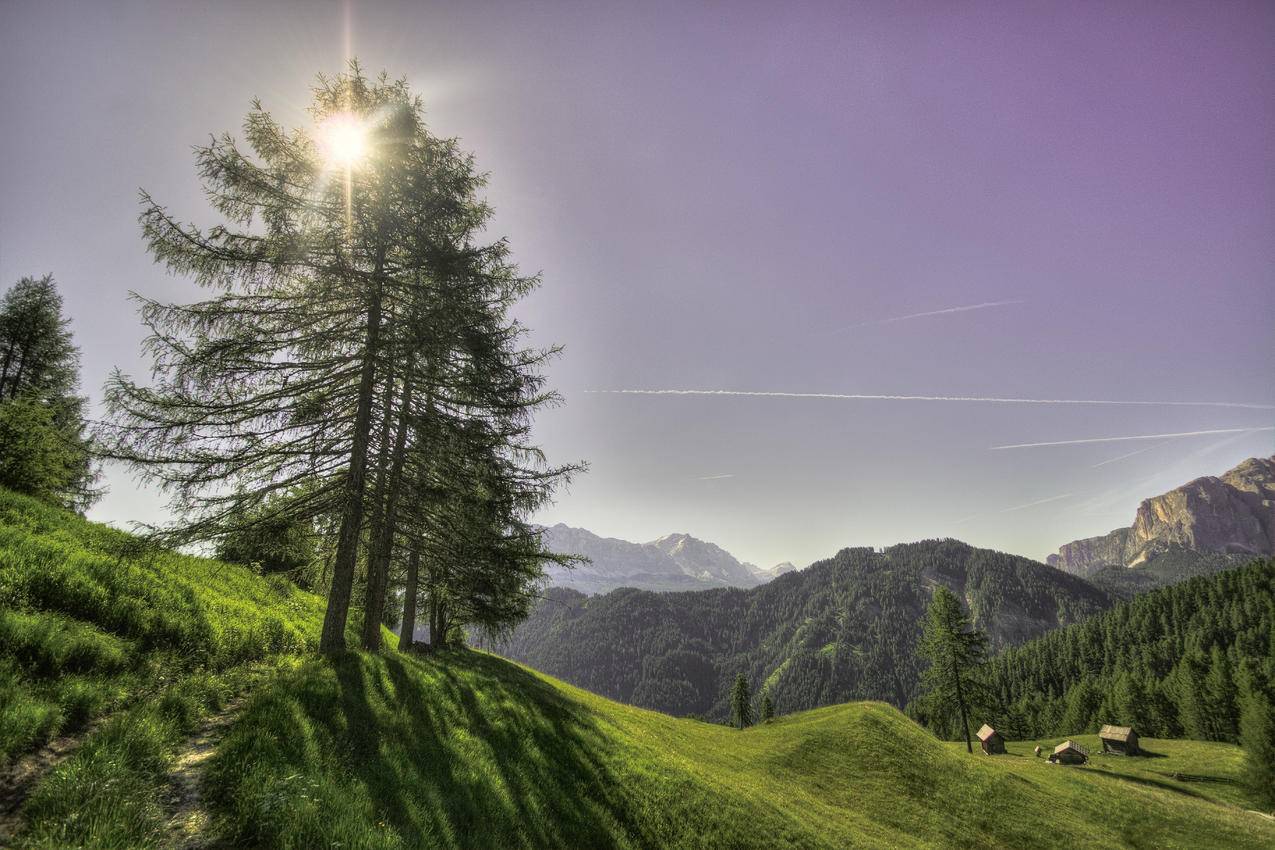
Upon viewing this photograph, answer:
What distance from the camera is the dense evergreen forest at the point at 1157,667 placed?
77438 millimetres

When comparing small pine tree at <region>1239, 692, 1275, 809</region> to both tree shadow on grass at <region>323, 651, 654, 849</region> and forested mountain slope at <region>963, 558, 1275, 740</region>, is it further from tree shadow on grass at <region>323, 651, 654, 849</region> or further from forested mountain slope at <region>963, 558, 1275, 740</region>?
tree shadow on grass at <region>323, 651, 654, 849</region>

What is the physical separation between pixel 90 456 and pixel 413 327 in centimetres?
783

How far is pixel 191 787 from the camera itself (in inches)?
213

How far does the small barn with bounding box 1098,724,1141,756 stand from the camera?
6000 cm

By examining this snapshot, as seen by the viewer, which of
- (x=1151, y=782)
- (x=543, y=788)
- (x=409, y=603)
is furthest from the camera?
(x=1151, y=782)

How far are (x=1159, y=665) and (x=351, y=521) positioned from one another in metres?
201

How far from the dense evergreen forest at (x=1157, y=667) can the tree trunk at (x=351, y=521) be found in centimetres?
8004

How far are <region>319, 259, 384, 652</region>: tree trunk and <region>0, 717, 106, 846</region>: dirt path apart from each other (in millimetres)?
5594

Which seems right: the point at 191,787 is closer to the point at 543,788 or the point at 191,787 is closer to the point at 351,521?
the point at 543,788

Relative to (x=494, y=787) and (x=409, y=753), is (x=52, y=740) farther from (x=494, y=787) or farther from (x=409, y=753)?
(x=494, y=787)

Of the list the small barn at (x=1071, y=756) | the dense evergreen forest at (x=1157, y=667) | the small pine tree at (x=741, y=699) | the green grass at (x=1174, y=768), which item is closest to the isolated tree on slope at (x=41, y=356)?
the green grass at (x=1174, y=768)

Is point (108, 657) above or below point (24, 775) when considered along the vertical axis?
above

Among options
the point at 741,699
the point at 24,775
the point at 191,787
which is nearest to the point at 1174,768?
the point at 741,699

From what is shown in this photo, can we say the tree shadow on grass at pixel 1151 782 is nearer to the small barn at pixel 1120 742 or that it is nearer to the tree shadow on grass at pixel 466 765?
the small barn at pixel 1120 742
